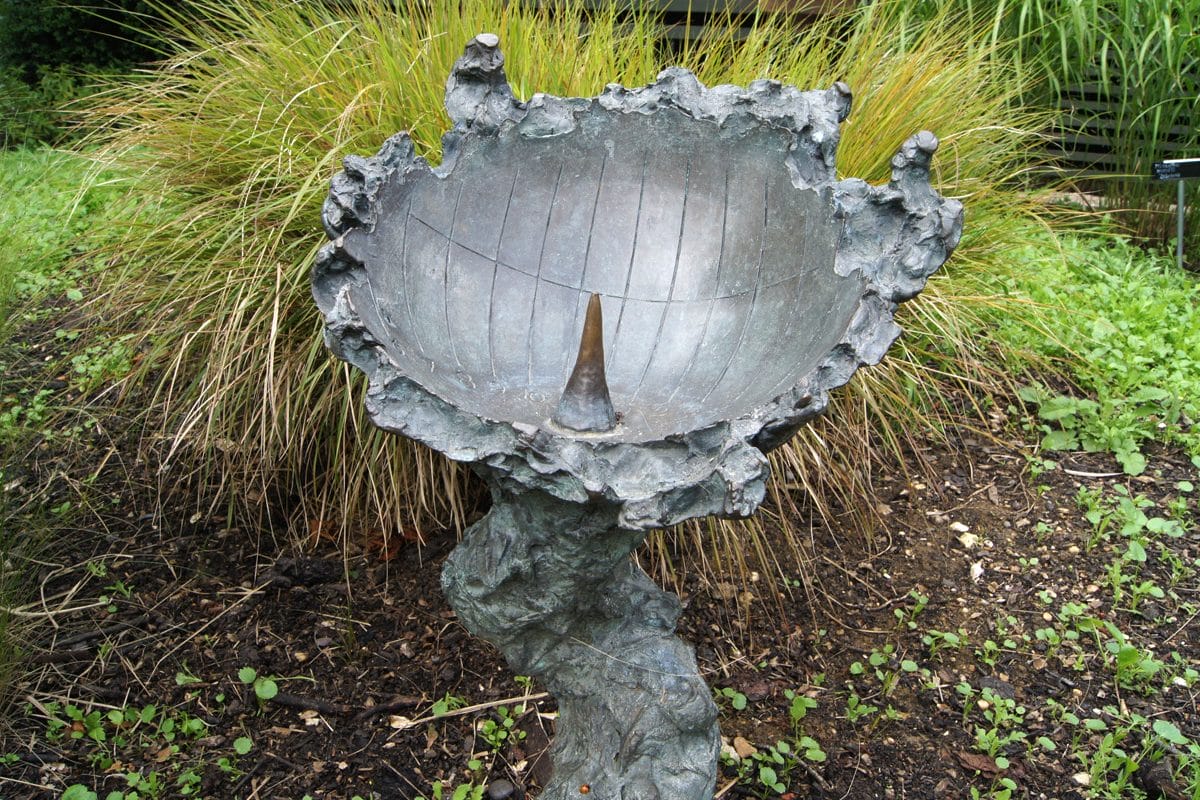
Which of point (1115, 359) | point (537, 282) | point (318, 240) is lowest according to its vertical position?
point (1115, 359)

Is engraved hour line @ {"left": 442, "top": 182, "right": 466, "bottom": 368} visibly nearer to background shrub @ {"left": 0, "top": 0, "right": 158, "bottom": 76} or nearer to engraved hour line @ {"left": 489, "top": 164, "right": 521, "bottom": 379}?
engraved hour line @ {"left": 489, "top": 164, "right": 521, "bottom": 379}

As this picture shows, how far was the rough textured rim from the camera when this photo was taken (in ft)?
3.91

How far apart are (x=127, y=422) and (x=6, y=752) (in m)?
1.08

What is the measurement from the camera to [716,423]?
1208 millimetres

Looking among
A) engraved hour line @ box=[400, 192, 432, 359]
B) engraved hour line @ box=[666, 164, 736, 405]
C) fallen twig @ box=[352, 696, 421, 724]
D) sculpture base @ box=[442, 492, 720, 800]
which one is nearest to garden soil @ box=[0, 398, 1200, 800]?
fallen twig @ box=[352, 696, 421, 724]

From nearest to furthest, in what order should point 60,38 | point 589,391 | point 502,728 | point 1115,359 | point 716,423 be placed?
point 716,423 < point 589,391 < point 502,728 < point 1115,359 < point 60,38

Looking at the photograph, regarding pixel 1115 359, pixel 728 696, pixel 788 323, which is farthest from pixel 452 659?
pixel 1115 359

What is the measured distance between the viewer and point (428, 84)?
2.66 meters

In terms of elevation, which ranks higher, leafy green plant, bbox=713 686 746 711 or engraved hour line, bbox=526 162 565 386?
engraved hour line, bbox=526 162 565 386

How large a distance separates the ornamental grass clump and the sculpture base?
2.56 feet

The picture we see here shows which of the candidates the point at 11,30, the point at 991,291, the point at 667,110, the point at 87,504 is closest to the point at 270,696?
the point at 87,504

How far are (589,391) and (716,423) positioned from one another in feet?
0.87

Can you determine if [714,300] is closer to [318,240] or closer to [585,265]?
[585,265]

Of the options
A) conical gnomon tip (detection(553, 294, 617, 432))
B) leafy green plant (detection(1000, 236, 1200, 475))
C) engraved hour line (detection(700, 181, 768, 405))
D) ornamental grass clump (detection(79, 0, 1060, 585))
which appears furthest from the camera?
leafy green plant (detection(1000, 236, 1200, 475))
